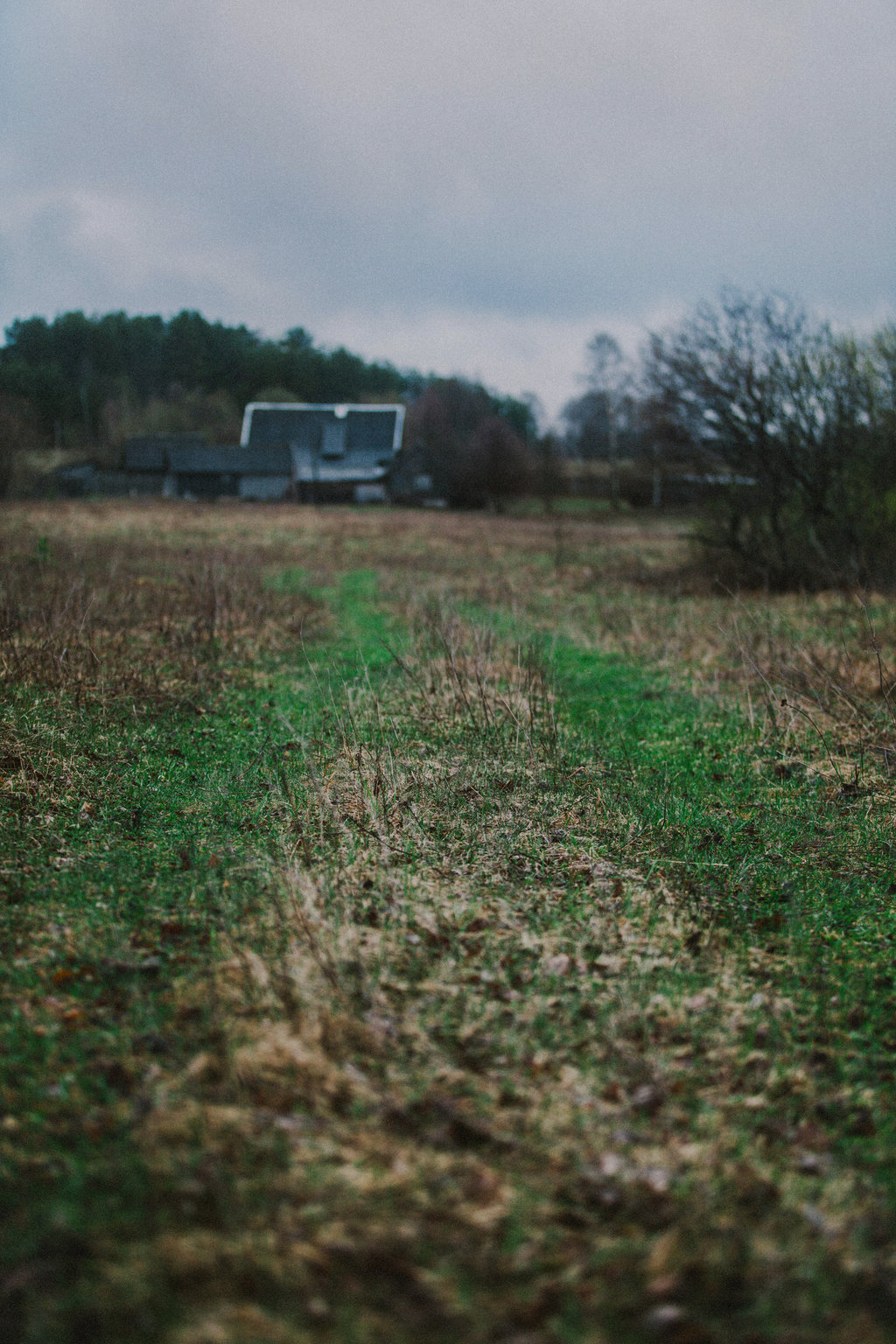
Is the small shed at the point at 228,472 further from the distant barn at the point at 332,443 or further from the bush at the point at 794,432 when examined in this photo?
the bush at the point at 794,432

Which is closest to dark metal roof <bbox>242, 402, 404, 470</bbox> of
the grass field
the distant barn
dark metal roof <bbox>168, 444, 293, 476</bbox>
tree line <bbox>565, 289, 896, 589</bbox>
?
the distant barn

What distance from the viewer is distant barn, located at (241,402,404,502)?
5081cm

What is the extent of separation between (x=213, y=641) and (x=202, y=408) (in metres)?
54.0

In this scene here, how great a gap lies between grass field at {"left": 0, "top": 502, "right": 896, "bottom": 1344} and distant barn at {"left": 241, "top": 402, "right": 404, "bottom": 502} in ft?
145

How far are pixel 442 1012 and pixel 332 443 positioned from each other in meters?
52.7

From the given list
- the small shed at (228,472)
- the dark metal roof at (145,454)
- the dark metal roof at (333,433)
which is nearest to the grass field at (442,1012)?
the small shed at (228,472)

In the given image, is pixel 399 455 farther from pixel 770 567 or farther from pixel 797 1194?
pixel 797 1194

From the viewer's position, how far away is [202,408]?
5866 centimetres

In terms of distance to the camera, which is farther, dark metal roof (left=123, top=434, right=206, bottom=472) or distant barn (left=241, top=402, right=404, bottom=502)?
distant barn (left=241, top=402, right=404, bottom=502)

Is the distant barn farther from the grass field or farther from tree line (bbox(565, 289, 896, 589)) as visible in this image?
the grass field

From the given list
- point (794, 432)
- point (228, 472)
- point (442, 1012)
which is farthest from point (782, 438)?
point (228, 472)

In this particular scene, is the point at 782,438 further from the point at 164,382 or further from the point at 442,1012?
the point at 164,382

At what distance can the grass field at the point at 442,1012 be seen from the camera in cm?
229

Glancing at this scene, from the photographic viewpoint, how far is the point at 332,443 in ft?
175
